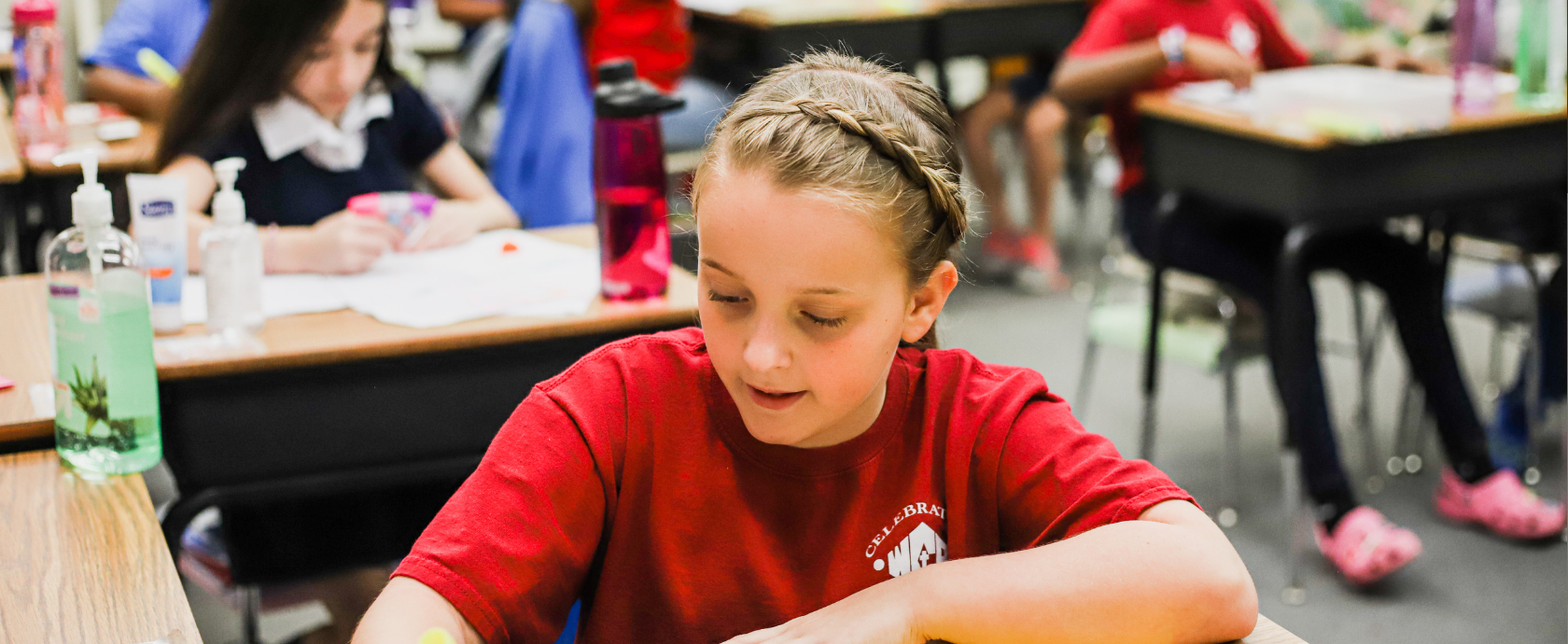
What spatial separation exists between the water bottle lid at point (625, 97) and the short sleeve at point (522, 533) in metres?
0.71

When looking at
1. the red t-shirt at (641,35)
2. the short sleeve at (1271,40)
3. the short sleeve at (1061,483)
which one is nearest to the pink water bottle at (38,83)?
the red t-shirt at (641,35)

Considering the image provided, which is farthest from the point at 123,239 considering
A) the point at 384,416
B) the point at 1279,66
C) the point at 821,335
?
the point at 1279,66

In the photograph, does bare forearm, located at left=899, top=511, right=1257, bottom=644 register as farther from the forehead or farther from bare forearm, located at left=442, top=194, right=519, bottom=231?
bare forearm, located at left=442, top=194, right=519, bottom=231

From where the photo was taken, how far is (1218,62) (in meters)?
2.71

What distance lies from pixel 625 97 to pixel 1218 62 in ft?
4.84

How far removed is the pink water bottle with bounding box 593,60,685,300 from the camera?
5.46ft

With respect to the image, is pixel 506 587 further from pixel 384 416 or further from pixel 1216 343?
pixel 1216 343

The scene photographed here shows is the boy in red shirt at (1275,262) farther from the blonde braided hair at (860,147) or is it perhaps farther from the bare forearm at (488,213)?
the blonde braided hair at (860,147)

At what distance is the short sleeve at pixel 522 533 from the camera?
0.91 metres

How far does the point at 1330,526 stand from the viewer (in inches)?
97.7

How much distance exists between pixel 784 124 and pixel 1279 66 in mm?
2312

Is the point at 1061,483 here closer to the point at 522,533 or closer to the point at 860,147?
the point at 860,147

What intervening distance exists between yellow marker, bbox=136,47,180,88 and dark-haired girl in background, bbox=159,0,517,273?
2.74ft

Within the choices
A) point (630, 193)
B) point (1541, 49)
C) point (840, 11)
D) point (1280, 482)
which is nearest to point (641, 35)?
point (840, 11)
